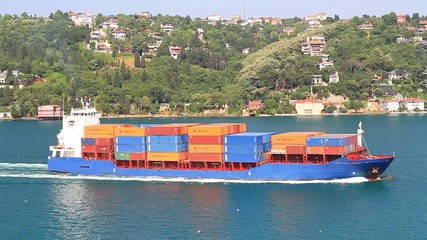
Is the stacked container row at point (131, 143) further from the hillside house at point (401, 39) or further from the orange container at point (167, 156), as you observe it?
the hillside house at point (401, 39)

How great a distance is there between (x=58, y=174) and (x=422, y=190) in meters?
27.7

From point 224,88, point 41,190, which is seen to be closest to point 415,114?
point 224,88

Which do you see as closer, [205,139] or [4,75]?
[205,139]

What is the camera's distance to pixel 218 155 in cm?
5006

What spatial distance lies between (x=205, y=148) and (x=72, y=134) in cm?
1285

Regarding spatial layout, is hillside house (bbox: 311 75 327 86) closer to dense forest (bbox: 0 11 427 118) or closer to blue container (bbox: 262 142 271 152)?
dense forest (bbox: 0 11 427 118)

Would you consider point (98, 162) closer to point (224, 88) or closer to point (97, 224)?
point (97, 224)

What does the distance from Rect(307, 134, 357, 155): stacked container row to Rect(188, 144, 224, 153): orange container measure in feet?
21.2

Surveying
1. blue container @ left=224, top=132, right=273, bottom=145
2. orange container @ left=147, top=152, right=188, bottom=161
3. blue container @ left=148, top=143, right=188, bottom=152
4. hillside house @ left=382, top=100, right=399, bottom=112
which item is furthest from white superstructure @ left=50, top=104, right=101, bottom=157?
hillside house @ left=382, top=100, right=399, bottom=112

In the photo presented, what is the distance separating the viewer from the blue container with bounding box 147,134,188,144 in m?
50.8

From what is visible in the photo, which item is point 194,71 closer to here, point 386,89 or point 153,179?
point 386,89

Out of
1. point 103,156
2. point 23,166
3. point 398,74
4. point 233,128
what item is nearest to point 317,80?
point 398,74

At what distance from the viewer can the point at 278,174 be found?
1932 inches

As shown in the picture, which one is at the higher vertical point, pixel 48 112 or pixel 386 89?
pixel 386 89
